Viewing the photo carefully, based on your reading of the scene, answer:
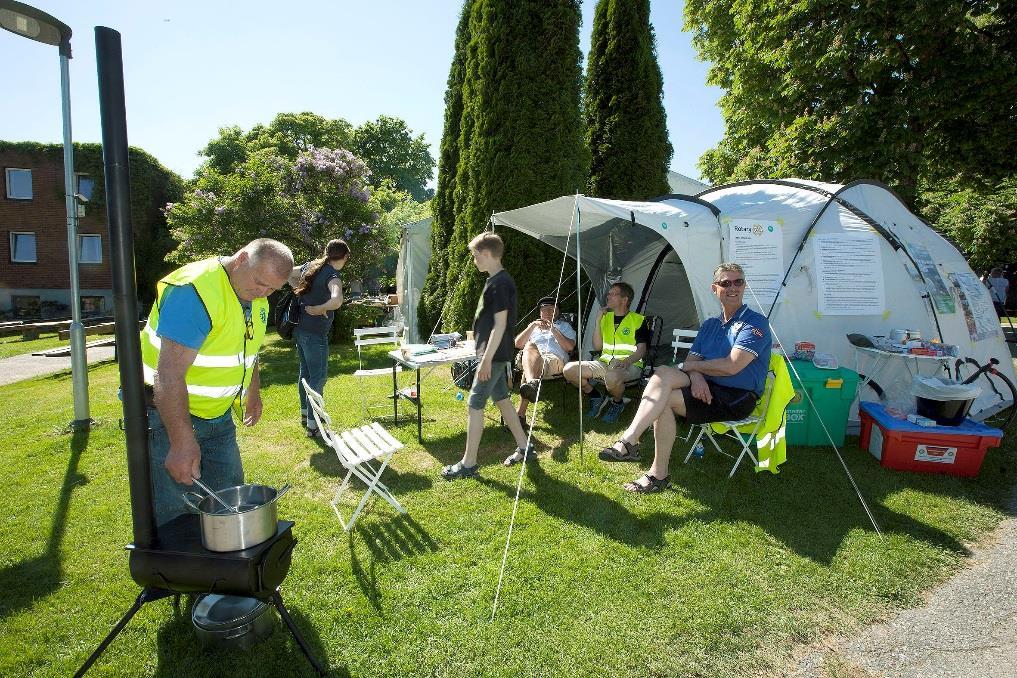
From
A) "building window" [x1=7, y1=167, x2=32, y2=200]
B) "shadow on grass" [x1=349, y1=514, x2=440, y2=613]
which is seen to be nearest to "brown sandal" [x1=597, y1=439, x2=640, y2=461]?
"shadow on grass" [x1=349, y1=514, x2=440, y2=613]

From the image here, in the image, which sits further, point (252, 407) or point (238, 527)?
point (252, 407)

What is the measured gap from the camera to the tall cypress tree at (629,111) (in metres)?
9.60

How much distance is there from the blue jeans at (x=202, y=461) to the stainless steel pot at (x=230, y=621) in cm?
46

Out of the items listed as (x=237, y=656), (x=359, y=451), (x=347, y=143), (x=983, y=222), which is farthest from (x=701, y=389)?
(x=347, y=143)

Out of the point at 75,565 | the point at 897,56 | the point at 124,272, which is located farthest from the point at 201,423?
the point at 897,56

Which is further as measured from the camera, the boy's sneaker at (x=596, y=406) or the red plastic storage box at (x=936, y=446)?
the boy's sneaker at (x=596, y=406)

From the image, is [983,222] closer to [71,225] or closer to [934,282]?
[934,282]

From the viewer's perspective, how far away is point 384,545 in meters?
3.32

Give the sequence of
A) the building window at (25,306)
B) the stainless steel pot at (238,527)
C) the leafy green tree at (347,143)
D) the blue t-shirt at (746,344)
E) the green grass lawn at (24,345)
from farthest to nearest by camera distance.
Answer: the leafy green tree at (347,143) < the building window at (25,306) < the green grass lawn at (24,345) < the blue t-shirt at (746,344) < the stainless steel pot at (238,527)

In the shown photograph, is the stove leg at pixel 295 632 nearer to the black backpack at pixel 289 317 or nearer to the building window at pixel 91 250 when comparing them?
the black backpack at pixel 289 317

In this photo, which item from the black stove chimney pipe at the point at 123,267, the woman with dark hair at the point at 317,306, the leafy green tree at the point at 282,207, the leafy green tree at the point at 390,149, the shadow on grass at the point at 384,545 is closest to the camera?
the black stove chimney pipe at the point at 123,267

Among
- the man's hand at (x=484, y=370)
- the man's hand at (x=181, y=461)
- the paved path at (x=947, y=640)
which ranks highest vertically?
the man's hand at (x=484, y=370)

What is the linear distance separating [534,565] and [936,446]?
337cm

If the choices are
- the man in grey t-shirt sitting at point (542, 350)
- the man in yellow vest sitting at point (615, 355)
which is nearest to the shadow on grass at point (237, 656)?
the man in grey t-shirt sitting at point (542, 350)
